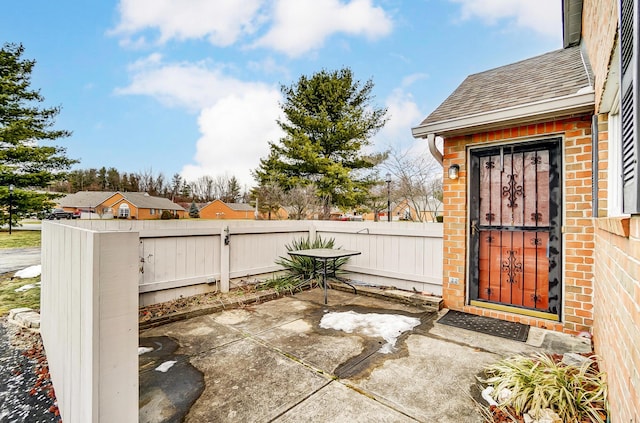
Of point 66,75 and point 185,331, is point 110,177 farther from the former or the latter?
point 185,331

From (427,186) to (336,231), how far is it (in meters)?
8.64

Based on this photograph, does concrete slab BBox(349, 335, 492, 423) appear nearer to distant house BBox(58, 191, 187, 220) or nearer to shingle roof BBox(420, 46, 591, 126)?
shingle roof BBox(420, 46, 591, 126)

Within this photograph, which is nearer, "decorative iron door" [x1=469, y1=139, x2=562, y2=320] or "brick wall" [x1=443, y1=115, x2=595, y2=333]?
"brick wall" [x1=443, y1=115, x2=595, y2=333]

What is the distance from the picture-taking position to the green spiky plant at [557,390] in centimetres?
187

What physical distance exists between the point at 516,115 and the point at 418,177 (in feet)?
33.1

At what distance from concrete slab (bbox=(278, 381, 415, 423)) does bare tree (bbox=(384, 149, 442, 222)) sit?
38.8 ft

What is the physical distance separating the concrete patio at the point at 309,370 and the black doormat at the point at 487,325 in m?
0.12

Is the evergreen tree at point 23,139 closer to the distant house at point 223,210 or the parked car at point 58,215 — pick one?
the parked car at point 58,215

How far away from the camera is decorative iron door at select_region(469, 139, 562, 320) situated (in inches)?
137

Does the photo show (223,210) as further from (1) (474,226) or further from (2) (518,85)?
(2) (518,85)

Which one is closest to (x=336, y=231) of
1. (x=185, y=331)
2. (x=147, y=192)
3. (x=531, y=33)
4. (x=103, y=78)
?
(x=185, y=331)

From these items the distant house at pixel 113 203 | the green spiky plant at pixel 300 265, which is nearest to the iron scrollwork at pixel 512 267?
the green spiky plant at pixel 300 265

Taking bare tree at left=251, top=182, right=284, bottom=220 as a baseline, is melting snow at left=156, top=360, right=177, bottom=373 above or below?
below

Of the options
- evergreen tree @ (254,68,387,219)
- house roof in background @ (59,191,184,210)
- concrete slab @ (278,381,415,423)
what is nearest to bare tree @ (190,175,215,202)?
house roof in background @ (59,191,184,210)
